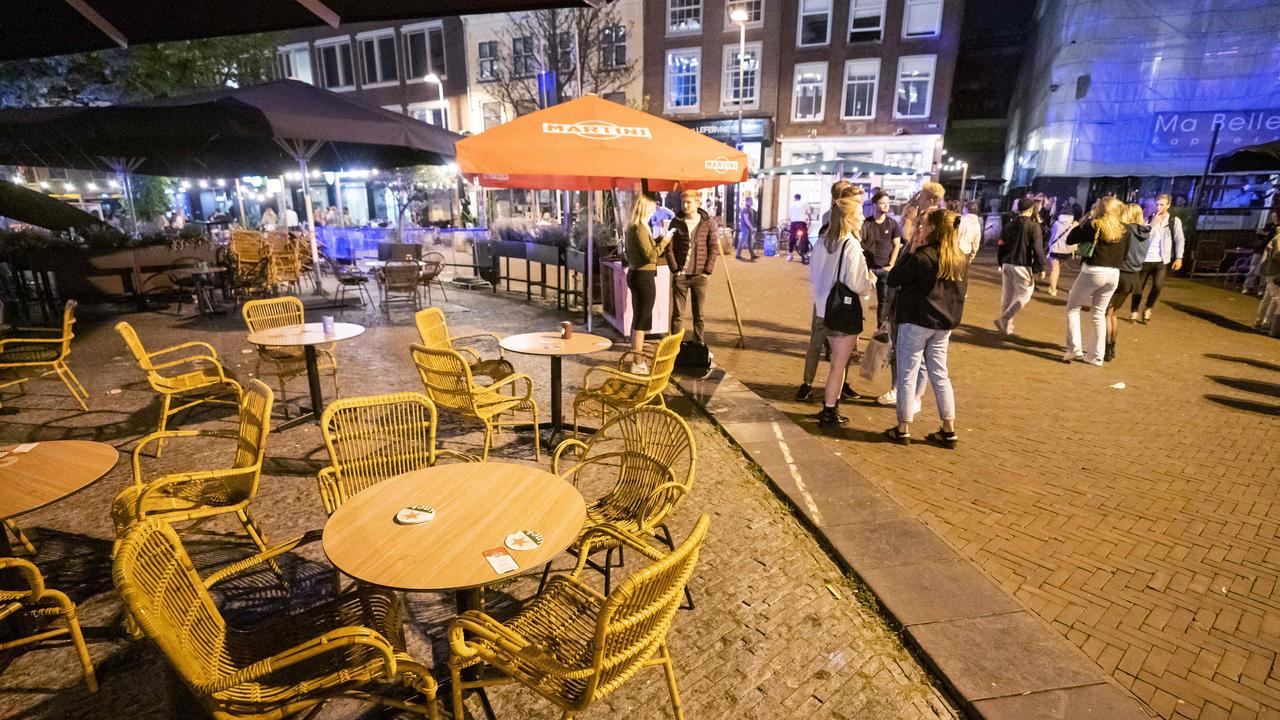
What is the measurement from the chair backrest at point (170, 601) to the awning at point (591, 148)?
2.85 m

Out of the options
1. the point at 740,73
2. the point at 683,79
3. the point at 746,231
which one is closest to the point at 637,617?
the point at 746,231

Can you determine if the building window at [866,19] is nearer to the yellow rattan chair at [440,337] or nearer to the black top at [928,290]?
the black top at [928,290]

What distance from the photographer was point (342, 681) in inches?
72.7

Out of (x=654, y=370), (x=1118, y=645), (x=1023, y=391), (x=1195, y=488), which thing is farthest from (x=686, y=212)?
(x=1118, y=645)

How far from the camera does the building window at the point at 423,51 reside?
27219 millimetres

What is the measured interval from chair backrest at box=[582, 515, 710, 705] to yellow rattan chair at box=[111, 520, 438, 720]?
562mm

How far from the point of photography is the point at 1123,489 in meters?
4.14

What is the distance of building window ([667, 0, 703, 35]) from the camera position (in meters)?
24.3

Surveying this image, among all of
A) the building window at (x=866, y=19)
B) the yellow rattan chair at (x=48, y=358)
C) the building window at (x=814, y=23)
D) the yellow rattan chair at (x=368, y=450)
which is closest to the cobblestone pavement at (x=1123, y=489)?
the yellow rattan chair at (x=368, y=450)

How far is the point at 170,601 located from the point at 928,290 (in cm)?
463

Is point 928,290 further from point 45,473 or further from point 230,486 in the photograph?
point 45,473

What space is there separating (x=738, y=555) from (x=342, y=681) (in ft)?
6.94

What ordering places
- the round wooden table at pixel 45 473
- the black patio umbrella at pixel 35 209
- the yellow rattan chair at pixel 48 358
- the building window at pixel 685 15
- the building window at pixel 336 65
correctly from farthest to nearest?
the building window at pixel 336 65 < the building window at pixel 685 15 < the black patio umbrella at pixel 35 209 < the yellow rattan chair at pixel 48 358 < the round wooden table at pixel 45 473

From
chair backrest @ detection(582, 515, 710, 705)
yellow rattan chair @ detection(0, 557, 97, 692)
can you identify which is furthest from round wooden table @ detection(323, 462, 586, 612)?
yellow rattan chair @ detection(0, 557, 97, 692)
